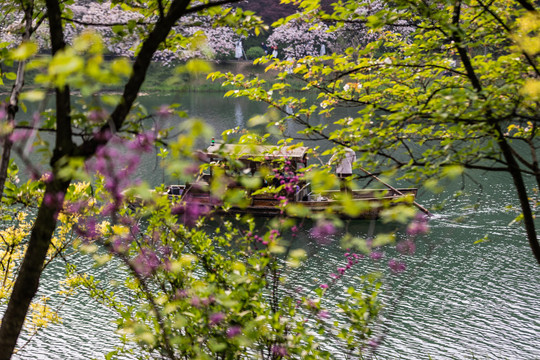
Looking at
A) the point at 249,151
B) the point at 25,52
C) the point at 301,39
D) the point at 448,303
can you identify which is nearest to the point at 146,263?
the point at 249,151

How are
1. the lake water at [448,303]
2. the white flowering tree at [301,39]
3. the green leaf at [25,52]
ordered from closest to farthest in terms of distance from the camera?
1. the green leaf at [25,52]
2. the lake water at [448,303]
3. the white flowering tree at [301,39]

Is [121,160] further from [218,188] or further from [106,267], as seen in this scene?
[106,267]

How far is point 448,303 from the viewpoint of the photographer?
14023 millimetres

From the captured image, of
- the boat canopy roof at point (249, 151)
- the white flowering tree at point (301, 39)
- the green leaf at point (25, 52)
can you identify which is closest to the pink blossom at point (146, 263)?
the boat canopy roof at point (249, 151)

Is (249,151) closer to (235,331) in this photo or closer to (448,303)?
(235,331)

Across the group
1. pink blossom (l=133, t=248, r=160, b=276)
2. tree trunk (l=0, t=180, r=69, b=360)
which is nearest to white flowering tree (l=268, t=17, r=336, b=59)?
pink blossom (l=133, t=248, r=160, b=276)

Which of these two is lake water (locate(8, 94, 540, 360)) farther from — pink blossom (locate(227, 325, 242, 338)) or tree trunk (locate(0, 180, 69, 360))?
tree trunk (locate(0, 180, 69, 360))

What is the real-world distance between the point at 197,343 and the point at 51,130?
1873 mm

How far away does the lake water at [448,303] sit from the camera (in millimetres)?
11578

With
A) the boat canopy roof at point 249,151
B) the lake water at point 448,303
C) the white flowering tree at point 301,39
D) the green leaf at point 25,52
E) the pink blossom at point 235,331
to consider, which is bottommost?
the lake water at point 448,303

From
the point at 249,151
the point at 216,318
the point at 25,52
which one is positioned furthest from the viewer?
the point at 249,151

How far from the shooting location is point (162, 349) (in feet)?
14.1

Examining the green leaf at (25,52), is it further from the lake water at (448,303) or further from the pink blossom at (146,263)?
the lake water at (448,303)

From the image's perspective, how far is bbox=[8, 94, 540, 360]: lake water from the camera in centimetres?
1158
